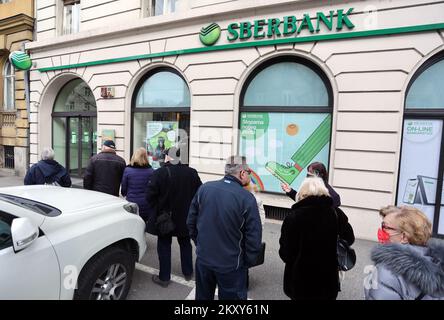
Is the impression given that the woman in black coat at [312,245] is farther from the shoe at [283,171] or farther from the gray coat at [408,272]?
the shoe at [283,171]

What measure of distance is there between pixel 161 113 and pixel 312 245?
6262 mm

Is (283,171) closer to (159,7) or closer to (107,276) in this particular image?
(107,276)

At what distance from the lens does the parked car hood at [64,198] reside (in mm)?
2498

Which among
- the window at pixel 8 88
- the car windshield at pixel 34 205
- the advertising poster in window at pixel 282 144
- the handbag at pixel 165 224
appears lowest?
the handbag at pixel 165 224

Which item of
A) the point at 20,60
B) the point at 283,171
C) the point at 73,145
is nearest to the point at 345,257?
the point at 283,171

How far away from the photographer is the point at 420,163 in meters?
5.00

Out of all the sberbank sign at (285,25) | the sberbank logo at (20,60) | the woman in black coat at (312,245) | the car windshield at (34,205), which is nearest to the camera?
the woman in black coat at (312,245)

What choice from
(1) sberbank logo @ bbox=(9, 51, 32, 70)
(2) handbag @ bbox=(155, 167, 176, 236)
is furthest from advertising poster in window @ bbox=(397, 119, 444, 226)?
(1) sberbank logo @ bbox=(9, 51, 32, 70)

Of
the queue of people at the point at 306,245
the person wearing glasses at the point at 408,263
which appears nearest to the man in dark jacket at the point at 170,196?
the queue of people at the point at 306,245

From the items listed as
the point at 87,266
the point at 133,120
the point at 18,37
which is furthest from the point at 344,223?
the point at 18,37

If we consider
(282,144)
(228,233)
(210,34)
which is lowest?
(228,233)

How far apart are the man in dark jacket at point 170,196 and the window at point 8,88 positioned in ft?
36.9

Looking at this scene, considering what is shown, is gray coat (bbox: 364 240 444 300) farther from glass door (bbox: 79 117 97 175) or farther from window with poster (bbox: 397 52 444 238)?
glass door (bbox: 79 117 97 175)
